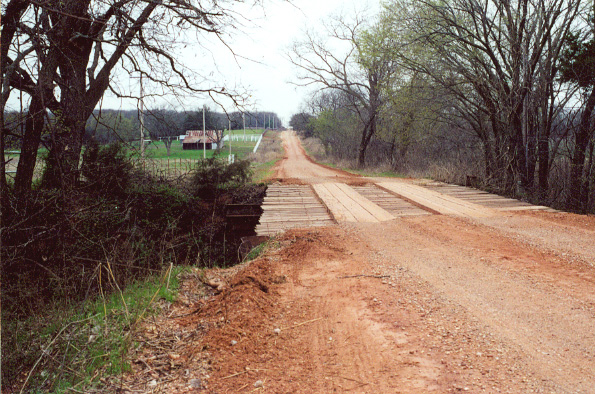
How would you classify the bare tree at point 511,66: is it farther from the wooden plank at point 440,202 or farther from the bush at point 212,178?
the bush at point 212,178

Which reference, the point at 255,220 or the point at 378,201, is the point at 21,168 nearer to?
the point at 255,220

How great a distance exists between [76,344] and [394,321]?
2579 mm

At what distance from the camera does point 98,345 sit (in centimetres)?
330

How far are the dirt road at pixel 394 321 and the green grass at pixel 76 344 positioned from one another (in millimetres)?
226

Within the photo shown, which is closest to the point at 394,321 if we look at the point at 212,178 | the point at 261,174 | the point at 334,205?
the point at 334,205

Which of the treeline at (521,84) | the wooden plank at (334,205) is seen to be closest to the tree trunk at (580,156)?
the treeline at (521,84)

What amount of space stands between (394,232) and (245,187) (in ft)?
24.4

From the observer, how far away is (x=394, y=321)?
3.50 metres

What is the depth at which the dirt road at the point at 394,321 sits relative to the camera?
272 cm

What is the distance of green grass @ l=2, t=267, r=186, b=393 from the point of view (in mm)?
2893

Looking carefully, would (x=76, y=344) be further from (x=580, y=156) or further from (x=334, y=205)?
(x=580, y=156)

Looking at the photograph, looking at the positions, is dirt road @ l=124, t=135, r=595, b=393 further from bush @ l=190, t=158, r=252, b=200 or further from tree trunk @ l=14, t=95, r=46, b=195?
bush @ l=190, t=158, r=252, b=200

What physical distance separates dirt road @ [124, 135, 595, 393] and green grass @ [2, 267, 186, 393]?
23cm

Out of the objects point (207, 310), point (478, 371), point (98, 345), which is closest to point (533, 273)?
point (478, 371)
